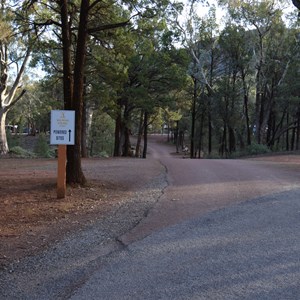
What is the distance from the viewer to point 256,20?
38.0 metres

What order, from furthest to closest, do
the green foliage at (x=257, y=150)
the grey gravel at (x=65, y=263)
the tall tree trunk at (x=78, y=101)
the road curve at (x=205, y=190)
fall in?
the green foliage at (x=257, y=150), the tall tree trunk at (x=78, y=101), the road curve at (x=205, y=190), the grey gravel at (x=65, y=263)

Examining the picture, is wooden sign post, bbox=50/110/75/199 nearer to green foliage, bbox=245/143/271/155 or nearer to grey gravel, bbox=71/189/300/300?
grey gravel, bbox=71/189/300/300

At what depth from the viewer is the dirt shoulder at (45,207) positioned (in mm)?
6488

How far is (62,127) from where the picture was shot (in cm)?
971

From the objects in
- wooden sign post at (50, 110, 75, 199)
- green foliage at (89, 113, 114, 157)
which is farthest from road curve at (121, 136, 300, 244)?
green foliage at (89, 113, 114, 157)

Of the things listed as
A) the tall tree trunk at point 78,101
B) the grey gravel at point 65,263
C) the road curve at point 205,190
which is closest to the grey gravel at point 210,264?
the grey gravel at point 65,263

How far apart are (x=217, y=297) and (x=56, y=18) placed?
45.9ft

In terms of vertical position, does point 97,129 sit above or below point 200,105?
below

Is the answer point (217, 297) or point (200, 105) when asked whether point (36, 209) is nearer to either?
point (217, 297)

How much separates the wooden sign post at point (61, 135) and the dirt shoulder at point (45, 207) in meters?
0.45

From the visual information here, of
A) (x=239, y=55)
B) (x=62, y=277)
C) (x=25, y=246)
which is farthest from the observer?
(x=239, y=55)

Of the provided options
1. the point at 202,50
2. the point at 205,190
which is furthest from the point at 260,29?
the point at 205,190

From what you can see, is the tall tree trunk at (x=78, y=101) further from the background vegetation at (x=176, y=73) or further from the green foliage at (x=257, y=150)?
the green foliage at (x=257, y=150)

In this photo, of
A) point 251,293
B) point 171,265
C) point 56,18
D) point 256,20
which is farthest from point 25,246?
point 256,20
